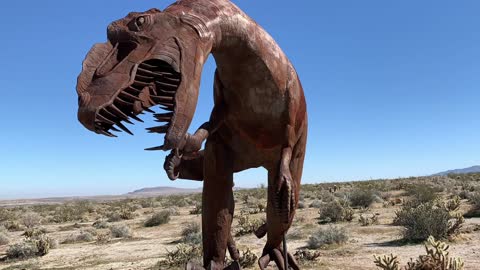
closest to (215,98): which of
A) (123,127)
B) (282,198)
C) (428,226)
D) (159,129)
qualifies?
(282,198)

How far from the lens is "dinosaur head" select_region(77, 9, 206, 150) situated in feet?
6.43

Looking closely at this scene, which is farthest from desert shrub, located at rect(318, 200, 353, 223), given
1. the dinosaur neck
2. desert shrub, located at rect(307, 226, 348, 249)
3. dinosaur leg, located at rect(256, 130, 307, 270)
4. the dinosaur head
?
the dinosaur head

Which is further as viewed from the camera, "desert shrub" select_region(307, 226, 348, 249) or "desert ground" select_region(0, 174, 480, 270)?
"desert shrub" select_region(307, 226, 348, 249)

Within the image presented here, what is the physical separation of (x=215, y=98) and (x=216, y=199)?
32.3 inches

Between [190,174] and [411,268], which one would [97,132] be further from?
[411,268]

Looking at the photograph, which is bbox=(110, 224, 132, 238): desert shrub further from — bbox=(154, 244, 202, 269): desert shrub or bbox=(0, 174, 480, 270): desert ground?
bbox=(154, 244, 202, 269): desert shrub

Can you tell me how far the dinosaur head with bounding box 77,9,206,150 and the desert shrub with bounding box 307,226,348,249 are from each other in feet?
36.3

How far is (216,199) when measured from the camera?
3.36 meters

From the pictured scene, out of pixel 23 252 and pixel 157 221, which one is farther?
pixel 157 221

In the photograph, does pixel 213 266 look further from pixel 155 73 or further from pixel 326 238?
pixel 326 238

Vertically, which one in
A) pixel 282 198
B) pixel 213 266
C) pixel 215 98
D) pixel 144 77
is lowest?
pixel 213 266

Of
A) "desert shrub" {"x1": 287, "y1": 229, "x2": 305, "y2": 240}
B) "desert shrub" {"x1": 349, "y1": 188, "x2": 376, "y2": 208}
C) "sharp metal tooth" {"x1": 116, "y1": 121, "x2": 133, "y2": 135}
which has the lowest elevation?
"desert shrub" {"x1": 287, "y1": 229, "x2": 305, "y2": 240}

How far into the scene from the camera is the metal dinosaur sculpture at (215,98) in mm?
2033

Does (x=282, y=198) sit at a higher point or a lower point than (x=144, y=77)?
lower
